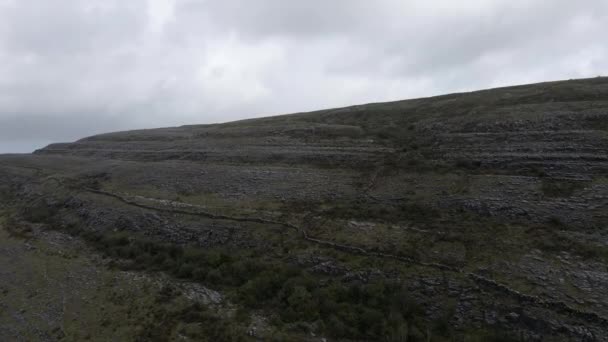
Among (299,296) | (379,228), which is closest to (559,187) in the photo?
(379,228)

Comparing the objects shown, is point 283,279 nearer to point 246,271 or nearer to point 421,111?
point 246,271

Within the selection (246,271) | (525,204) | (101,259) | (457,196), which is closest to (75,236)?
(101,259)

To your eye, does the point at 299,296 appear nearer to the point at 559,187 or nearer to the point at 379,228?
the point at 379,228

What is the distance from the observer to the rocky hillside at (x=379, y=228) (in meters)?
16.2

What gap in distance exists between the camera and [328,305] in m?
17.8

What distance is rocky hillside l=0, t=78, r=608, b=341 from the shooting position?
16219 mm

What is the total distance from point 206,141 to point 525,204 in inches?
1709

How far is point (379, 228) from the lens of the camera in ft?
74.5

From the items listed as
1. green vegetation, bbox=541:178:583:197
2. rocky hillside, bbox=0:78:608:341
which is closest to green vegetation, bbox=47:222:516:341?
rocky hillside, bbox=0:78:608:341

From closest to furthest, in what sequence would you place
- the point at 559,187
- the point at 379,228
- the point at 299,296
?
1. the point at 299,296
2. the point at 559,187
3. the point at 379,228

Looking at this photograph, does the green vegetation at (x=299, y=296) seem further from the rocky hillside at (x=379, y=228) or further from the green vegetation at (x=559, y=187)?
the green vegetation at (x=559, y=187)

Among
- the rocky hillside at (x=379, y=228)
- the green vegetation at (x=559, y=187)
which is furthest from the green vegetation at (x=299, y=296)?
the green vegetation at (x=559, y=187)

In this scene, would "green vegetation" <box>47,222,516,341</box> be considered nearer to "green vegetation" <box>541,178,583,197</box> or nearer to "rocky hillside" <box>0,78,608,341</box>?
"rocky hillside" <box>0,78,608,341</box>

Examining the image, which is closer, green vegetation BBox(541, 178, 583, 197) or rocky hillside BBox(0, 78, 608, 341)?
rocky hillside BBox(0, 78, 608, 341)
